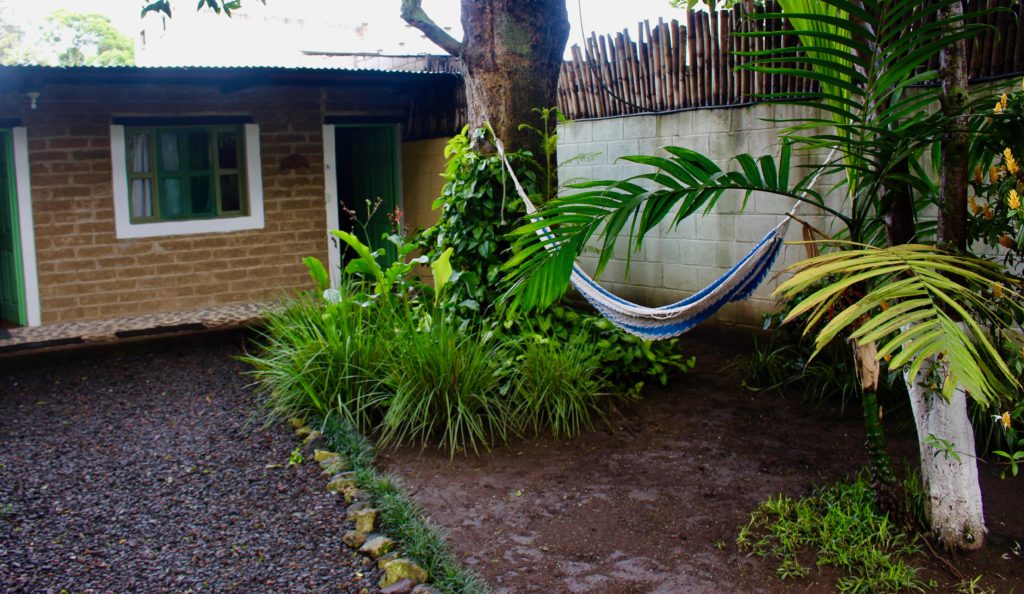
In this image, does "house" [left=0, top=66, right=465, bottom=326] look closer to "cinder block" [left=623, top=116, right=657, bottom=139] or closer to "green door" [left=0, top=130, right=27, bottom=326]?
"green door" [left=0, top=130, right=27, bottom=326]

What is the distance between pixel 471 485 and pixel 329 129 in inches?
225

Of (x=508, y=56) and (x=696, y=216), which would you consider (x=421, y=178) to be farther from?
(x=696, y=216)

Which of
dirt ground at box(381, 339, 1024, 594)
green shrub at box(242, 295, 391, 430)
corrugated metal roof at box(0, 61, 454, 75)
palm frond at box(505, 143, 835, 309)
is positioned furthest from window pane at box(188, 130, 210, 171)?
palm frond at box(505, 143, 835, 309)

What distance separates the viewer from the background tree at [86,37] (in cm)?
3484

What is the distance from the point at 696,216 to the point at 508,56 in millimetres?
1435

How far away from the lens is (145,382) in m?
5.86

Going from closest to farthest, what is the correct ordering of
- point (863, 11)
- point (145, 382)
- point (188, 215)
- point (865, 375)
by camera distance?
point (863, 11)
point (865, 375)
point (145, 382)
point (188, 215)

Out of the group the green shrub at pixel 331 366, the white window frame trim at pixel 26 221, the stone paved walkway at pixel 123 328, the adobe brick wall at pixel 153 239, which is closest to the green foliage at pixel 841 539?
the green shrub at pixel 331 366

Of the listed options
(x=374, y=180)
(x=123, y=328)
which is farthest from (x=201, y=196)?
(x=374, y=180)

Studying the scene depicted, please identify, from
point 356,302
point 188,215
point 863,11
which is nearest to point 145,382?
point 356,302

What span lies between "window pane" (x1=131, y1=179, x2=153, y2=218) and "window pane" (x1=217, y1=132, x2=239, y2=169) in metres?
0.65

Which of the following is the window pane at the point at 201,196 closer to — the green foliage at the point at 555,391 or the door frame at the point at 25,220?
the door frame at the point at 25,220

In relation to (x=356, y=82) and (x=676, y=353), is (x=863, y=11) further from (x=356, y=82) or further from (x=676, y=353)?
(x=356, y=82)

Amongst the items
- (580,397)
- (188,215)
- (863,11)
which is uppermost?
(863,11)
